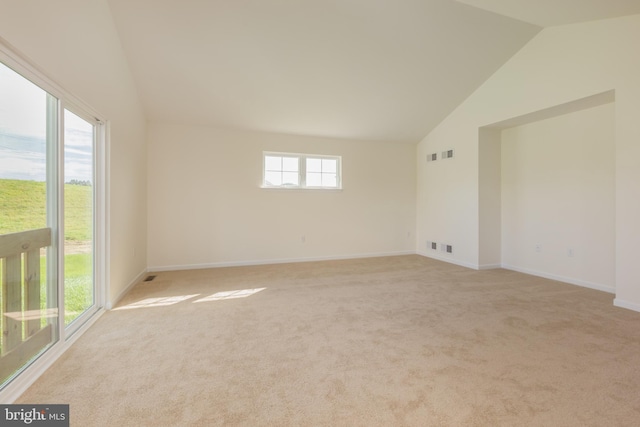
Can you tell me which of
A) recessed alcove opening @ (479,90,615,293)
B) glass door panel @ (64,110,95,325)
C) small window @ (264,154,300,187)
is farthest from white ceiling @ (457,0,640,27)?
glass door panel @ (64,110,95,325)

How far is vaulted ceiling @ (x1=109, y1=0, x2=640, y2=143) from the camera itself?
9.39 feet

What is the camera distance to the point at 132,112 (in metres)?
3.52

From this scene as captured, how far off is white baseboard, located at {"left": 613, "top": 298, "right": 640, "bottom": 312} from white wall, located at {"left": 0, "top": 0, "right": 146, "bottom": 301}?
5267 mm

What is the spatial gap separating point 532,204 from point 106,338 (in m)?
5.48

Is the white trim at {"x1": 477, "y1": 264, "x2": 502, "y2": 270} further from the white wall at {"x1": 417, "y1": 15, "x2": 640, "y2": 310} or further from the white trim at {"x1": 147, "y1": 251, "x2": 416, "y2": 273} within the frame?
the white trim at {"x1": 147, "y1": 251, "x2": 416, "y2": 273}

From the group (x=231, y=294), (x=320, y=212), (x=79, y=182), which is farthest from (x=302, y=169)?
(x=79, y=182)

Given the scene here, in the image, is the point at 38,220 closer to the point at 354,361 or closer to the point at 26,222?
the point at 26,222

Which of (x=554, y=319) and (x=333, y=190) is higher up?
(x=333, y=190)

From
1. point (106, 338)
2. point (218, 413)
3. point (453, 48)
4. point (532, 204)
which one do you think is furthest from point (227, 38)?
point (532, 204)

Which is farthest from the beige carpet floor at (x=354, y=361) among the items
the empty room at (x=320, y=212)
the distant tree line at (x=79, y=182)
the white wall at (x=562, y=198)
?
the distant tree line at (x=79, y=182)

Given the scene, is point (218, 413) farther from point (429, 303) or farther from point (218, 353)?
point (429, 303)

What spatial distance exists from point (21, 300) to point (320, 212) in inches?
159

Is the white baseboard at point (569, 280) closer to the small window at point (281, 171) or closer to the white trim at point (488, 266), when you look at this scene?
the white trim at point (488, 266)

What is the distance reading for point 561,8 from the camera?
9.33 ft
